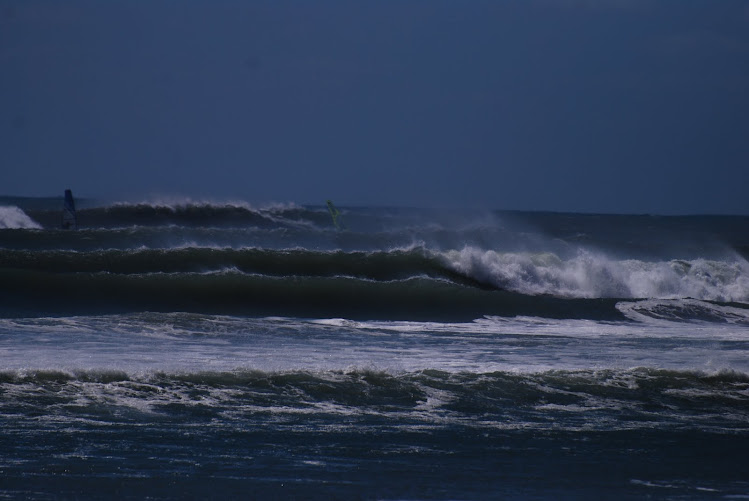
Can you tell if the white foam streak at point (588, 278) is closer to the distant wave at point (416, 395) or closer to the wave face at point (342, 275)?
the wave face at point (342, 275)

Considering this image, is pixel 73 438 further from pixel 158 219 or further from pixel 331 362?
pixel 158 219

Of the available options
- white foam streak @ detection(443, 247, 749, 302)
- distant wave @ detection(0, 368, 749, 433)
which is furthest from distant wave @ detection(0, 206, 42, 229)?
distant wave @ detection(0, 368, 749, 433)

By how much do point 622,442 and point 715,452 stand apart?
613 millimetres

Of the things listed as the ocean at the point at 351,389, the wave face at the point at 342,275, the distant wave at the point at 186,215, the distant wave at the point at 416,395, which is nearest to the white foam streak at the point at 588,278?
the wave face at the point at 342,275

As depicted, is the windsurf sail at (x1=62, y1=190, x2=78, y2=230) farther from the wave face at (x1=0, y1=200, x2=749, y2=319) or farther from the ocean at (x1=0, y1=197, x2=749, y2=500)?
the ocean at (x1=0, y1=197, x2=749, y2=500)

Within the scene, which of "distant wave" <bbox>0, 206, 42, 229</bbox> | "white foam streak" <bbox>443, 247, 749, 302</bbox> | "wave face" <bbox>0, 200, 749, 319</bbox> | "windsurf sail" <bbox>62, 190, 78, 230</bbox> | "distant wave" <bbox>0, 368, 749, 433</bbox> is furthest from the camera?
"distant wave" <bbox>0, 206, 42, 229</bbox>

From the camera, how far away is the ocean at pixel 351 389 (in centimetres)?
556

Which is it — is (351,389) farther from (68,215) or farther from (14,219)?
(14,219)

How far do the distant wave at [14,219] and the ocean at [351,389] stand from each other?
1485 cm

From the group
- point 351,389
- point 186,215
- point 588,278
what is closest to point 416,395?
point 351,389

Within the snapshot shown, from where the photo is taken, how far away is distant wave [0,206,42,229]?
107ft

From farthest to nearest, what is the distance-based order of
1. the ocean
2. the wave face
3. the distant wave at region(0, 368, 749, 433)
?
the wave face, the distant wave at region(0, 368, 749, 433), the ocean

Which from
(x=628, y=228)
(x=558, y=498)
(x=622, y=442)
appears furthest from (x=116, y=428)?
(x=628, y=228)

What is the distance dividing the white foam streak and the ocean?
267cm
